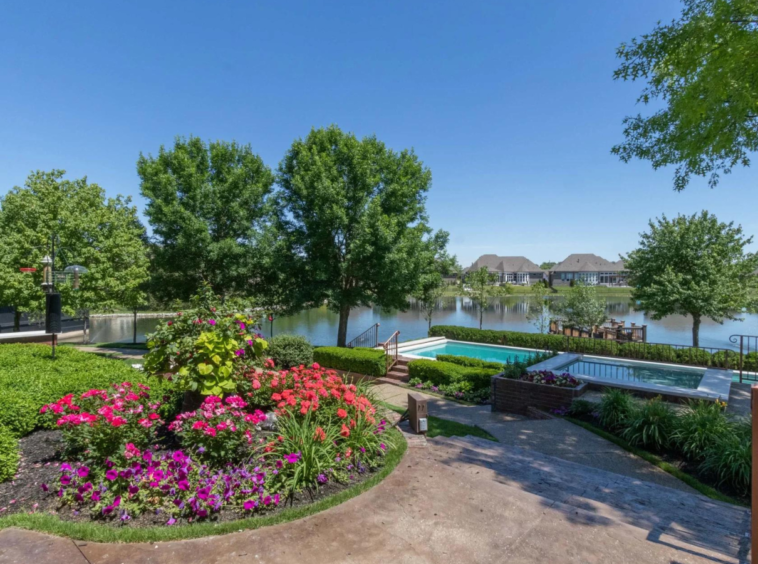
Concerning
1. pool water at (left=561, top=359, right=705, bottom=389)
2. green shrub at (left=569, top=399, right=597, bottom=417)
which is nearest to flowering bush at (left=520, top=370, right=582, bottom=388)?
green shrub at (left=569, top=399, right=597, bottom=417)

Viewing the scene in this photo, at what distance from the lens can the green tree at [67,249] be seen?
15.0 m

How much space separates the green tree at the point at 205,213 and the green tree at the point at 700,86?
1345 cm

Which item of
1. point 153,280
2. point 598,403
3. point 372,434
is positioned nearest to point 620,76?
point 598,403

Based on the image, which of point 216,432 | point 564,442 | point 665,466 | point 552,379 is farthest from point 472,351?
point 216,432

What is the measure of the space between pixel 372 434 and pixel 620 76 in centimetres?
885

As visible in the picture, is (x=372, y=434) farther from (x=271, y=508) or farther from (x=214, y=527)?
(x=214, y=527)

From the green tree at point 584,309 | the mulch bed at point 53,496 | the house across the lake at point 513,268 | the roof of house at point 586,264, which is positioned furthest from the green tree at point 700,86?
the roof of house at point 586,264

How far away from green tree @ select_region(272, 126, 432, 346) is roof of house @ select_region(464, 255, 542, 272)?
259 feet

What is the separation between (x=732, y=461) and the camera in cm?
488

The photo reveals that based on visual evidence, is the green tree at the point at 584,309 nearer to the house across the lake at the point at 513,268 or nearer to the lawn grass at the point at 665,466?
the lawn grass at the point at 665,466

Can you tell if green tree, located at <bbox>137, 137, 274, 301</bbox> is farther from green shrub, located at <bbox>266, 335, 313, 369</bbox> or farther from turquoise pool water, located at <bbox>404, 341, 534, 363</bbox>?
turquoise pool water, located at <bbox>404, 341, 534, 363</bbox>

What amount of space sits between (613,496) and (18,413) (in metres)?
7.18

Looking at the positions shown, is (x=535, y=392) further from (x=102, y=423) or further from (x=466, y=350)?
(x=466, y=350)

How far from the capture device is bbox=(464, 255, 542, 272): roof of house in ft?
310
